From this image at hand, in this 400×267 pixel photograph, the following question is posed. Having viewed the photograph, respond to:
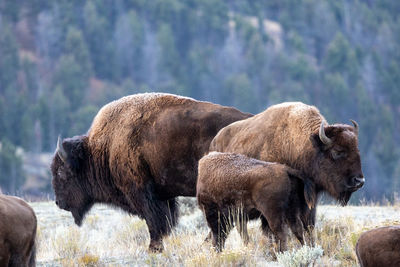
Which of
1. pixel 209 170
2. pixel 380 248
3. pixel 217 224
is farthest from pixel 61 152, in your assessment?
pixel 380 248

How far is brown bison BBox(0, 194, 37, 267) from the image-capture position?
623 centimetres

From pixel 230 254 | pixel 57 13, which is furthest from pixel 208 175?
pixel 57 13

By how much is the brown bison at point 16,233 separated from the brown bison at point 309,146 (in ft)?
9.24

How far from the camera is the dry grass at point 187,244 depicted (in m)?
7.55

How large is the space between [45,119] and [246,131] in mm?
67366

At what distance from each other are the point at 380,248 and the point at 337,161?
5.87 ft

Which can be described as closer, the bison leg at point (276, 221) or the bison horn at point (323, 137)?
the bison leg at point (276, 221)

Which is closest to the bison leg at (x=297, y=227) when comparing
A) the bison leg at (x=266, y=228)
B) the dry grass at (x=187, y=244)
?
the dry grass at (x=187, y=244)

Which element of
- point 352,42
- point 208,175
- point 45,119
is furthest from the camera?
point 352,42

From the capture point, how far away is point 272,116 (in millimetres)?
8562

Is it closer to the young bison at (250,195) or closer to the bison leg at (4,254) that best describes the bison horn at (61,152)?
the young bison at (250,195)

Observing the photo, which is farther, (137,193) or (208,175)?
(137,193)

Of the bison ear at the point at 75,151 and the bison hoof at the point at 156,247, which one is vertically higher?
the bison ear at the point at 75,151

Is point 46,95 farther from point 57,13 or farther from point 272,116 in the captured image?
point 272,116
